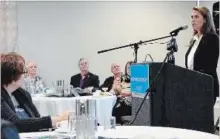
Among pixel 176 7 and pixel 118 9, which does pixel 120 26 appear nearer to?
pixel 118 9

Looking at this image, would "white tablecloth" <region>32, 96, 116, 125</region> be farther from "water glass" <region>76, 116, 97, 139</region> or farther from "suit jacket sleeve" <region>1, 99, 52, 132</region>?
"water glass" <region>76, 116, 97, 139</region>

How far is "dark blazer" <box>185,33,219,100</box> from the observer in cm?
299

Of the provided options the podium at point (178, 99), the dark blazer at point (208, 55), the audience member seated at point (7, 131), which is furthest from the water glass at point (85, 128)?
the dark blazer at point (208, 55)

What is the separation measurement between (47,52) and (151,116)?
450cm

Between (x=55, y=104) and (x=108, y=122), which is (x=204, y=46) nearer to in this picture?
(x=108, y=122)

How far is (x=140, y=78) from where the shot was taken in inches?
114

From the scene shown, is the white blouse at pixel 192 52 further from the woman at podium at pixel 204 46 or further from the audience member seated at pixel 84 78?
the audience member seated at pixel 84 78

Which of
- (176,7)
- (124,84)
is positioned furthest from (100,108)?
(176,7)

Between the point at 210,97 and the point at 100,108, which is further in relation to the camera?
the point at 100,108

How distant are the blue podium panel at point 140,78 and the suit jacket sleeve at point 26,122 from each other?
799 mm

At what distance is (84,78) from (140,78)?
145 inches

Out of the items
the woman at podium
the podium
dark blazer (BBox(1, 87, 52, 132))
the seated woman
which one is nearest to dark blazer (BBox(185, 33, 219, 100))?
the woman at podium

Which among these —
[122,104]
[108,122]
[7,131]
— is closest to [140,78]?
[108,122]

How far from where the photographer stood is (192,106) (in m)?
2.72
